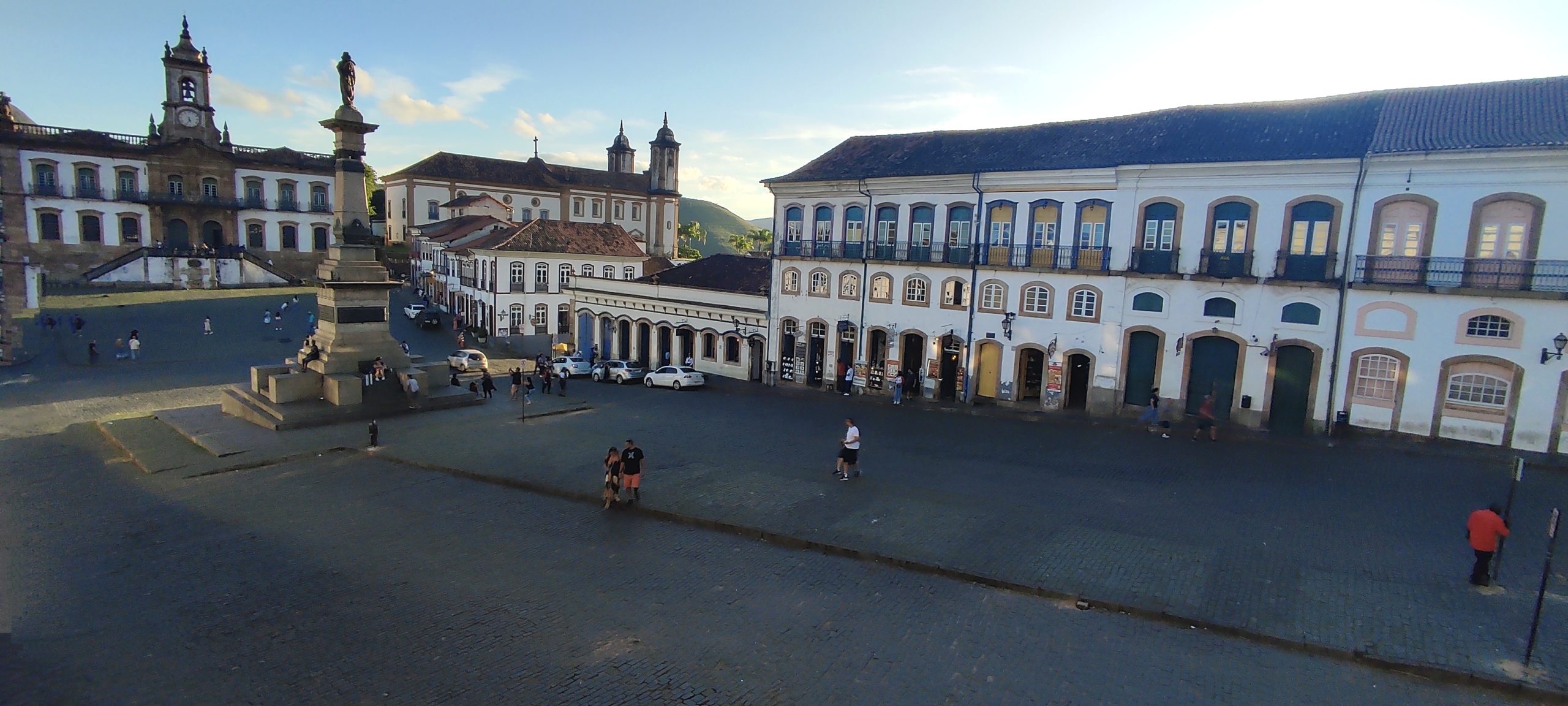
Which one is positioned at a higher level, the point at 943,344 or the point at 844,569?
the point at 943,344

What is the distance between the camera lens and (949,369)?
28188 millimetres

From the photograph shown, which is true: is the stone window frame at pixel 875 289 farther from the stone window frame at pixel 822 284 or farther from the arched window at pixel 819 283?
the arched window at pixel 819 283

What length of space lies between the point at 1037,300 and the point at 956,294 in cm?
290

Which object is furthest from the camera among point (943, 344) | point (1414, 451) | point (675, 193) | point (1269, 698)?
point (675, 193)

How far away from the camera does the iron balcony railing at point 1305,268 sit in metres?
20.7

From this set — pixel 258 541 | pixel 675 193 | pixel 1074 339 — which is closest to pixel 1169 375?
pixel 1074 339

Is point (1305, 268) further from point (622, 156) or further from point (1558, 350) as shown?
point (622, 156)

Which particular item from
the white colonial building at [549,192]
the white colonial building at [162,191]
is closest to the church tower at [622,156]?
the white colonial building at [549,192]

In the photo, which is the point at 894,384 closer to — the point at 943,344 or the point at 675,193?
the point at 943,344

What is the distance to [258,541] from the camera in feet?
40.0

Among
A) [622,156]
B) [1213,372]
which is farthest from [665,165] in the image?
[1213,372]

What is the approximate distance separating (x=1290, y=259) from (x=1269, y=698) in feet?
56.4

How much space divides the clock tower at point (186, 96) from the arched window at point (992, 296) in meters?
62.5

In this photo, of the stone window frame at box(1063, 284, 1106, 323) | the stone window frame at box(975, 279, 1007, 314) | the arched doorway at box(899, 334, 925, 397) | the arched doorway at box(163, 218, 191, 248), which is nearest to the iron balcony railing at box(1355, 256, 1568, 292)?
the stone window frame at box(1063, 284, 1106, 323)
